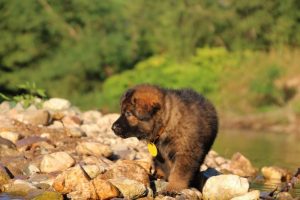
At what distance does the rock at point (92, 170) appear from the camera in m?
8.40

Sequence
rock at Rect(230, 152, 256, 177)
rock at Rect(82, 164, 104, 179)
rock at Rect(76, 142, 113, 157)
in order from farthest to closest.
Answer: rock at Rect(230, 152, 256, 177)
rock at Rect(76, 142, 113, 157)
rock at Rect(82, 164, 104, 179)

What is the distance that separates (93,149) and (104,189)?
200 cm

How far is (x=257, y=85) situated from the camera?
26406mm

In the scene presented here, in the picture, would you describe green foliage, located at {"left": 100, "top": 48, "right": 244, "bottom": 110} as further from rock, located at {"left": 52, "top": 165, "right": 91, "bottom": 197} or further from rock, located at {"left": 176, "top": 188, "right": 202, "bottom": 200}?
rock, located at {"left": 52, "top": 165, "right": 91, "bottom": 197}

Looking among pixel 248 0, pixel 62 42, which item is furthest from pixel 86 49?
pixel 248 0

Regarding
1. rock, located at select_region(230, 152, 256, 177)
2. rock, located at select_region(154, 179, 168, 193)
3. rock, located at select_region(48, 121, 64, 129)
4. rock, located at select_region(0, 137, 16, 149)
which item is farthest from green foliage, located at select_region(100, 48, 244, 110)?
rock, located at select_region(154, 179, 168, 193)

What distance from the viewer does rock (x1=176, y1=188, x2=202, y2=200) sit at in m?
7.98

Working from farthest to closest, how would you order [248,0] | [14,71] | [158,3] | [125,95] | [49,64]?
[158,3] < [248,0] < [49,64] < [14,71] < [125,95]

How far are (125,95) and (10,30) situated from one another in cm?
1925

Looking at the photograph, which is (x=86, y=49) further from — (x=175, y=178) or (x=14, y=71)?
(x=175, y=178)

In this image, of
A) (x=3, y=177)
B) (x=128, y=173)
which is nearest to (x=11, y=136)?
(x=3, y=177)

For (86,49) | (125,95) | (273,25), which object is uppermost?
(273,25)

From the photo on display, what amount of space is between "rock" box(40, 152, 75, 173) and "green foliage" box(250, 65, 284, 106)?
17.9 metres

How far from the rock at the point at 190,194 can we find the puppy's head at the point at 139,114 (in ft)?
2.28
